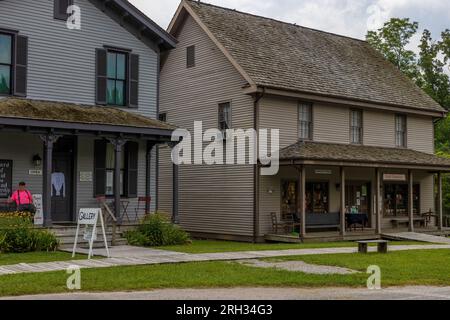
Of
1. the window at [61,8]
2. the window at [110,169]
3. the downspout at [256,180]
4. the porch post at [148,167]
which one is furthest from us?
the downspout at [256,180]

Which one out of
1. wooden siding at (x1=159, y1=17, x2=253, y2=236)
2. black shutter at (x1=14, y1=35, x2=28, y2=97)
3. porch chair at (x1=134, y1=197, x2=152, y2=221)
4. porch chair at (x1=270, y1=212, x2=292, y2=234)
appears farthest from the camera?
wooden siding at (x1=159, y1=17, x2=253, y2=236)

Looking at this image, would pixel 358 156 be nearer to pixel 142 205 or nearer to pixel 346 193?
pixel 346 193

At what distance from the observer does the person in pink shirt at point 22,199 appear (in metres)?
19.8

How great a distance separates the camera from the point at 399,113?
31906 mm

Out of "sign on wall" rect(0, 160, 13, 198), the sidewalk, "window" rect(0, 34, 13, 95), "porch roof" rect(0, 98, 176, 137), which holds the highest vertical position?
"window" rect(0, 34, 13, 95)

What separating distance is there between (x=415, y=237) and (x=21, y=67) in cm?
1634

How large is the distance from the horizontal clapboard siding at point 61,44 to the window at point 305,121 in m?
6.96

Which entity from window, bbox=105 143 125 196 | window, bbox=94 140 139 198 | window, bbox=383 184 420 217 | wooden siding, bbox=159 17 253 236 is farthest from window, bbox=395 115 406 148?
window, bbox=105 143 125 196

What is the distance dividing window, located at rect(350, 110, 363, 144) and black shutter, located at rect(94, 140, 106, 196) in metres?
11.7

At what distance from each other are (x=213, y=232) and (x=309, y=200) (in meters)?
4.14

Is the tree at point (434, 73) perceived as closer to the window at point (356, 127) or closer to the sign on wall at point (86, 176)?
the window at point (356, 127)

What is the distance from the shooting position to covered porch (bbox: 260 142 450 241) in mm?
26219

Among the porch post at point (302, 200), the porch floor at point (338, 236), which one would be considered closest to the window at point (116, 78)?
the porch post at point (302, 200)

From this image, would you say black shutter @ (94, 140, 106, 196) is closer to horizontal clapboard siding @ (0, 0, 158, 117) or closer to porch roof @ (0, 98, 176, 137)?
porch roof @ (0, 98, 176, 137)
